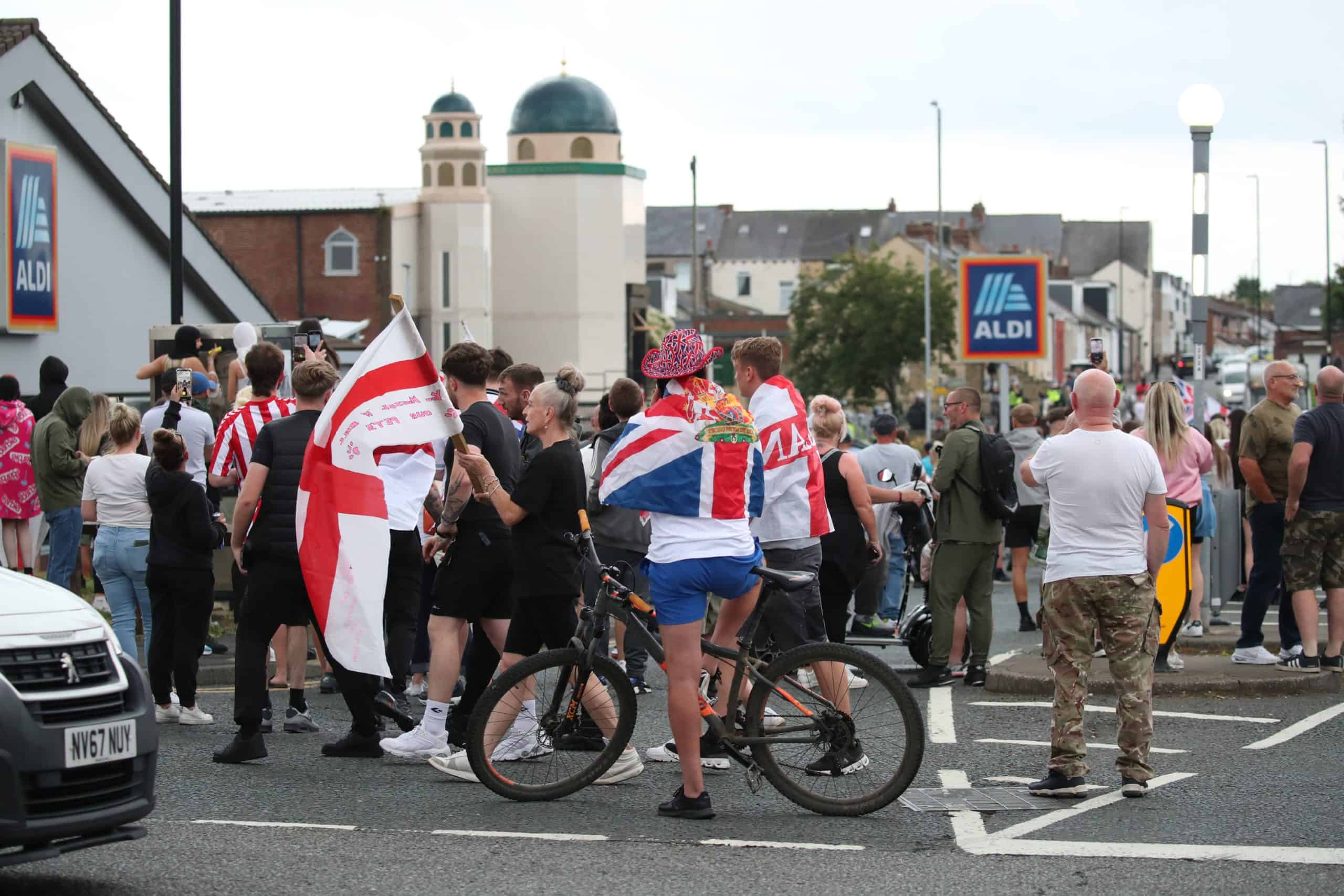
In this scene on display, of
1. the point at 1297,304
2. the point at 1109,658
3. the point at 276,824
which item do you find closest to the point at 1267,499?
the point at 1109,658

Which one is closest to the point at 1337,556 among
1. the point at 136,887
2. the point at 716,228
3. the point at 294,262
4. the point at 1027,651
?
the point at 1027,651

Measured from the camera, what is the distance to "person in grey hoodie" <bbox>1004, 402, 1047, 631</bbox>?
15.1 meters

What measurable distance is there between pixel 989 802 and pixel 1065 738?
451 mm

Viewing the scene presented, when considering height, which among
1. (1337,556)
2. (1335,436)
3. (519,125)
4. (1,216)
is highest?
(519,125)

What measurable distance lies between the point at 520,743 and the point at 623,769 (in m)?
0.69

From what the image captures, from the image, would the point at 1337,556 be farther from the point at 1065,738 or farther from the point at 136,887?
the point at 136,887

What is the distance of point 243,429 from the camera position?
9414 millimetres

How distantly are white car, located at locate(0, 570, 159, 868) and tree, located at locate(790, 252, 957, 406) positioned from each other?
76.4m

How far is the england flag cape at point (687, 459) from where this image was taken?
7234 mm

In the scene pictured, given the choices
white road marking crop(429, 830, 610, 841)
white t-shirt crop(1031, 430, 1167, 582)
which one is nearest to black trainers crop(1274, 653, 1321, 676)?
white t-shirt crop(1031, 430, 1167, 582)

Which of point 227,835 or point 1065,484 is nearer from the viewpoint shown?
point 227,835

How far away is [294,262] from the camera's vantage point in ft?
213

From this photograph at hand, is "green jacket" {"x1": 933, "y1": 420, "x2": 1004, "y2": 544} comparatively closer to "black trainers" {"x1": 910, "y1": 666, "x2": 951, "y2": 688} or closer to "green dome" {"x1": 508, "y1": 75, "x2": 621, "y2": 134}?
"black trainers" {"x1": 910, "y1": 666, "x2": 951, "y2": 688}

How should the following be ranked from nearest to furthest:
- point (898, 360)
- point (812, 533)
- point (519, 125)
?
point (812, 533) → point (519, 125) → point (898, 360)
